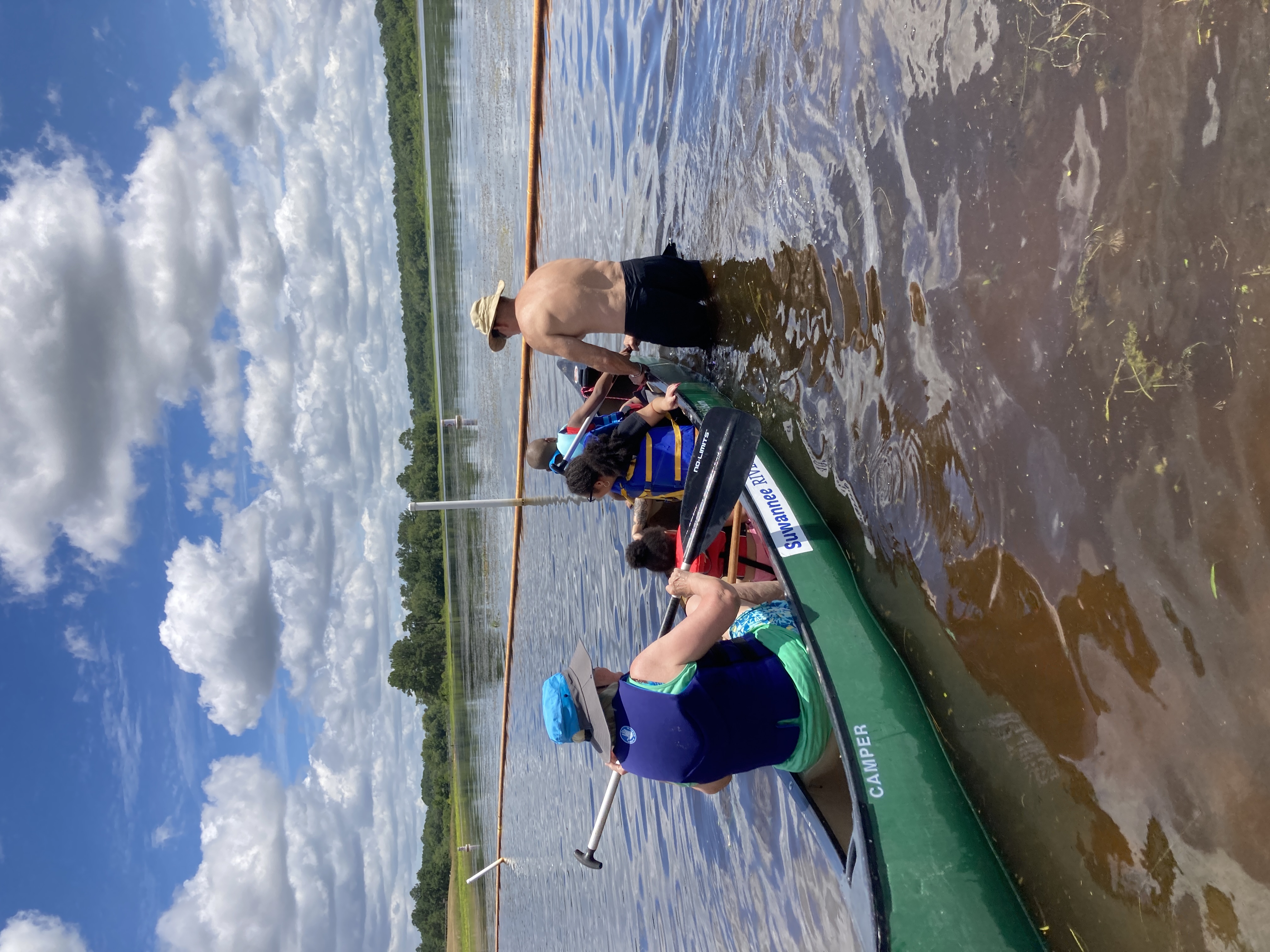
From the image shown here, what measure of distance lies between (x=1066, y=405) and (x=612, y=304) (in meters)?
3.02

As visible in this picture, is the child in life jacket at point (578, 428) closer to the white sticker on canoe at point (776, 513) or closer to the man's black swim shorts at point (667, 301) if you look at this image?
the man's black swim shorts at point (667, 301)

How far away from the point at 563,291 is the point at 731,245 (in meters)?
1.06

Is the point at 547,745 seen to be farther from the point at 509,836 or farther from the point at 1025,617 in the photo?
the point at 1025,617

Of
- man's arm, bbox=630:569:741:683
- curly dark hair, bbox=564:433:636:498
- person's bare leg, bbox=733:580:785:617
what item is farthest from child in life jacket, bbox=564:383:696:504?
man's arm, bbox=630:569:741:683

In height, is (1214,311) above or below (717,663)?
above

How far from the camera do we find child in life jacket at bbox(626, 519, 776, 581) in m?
4.02

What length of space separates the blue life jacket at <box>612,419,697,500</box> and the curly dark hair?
0.10m

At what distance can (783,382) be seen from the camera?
359cm

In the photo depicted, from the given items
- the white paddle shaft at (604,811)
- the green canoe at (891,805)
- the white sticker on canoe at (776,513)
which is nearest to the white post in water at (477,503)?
the white sticker on canoe at (776,513)

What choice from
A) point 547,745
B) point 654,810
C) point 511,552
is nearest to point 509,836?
point 547,745

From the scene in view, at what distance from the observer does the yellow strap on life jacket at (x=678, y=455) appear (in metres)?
4.22

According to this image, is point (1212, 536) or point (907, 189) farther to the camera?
point (907, 189)

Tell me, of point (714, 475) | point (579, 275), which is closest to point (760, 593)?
point (714, 475)

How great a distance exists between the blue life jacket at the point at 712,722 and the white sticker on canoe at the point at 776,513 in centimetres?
54
